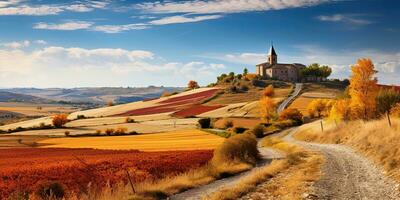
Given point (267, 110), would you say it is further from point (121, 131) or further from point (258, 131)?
point (121, 131)

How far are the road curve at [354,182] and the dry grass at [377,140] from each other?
72 centimetres

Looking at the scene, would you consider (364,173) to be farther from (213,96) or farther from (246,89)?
(246,89)

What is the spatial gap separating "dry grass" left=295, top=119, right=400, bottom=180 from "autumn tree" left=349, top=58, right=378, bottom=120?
9.40 metres

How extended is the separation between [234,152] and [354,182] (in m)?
17.8

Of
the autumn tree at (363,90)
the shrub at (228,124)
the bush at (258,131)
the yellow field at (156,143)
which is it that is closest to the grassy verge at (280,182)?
the yellow field at (156,143)

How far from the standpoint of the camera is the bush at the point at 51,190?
23.0 meters

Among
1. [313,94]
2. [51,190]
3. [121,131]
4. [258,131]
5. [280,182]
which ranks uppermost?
[313,94]

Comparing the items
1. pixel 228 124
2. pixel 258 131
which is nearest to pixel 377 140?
pixel 258 131

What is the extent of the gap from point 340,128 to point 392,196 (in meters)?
36.9

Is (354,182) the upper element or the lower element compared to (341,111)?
lower

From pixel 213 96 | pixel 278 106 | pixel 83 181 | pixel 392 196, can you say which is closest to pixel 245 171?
pixel 83 181

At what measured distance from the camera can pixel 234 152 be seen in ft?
133

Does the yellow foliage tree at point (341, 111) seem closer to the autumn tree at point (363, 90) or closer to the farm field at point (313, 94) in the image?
the autumn tree at point (363, 90)

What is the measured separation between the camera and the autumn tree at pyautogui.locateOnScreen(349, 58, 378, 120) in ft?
207
